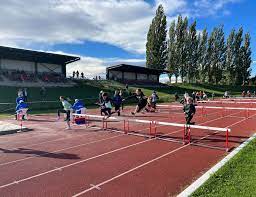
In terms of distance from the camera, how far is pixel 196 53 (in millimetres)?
60812

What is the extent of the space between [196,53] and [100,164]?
55.8 meters

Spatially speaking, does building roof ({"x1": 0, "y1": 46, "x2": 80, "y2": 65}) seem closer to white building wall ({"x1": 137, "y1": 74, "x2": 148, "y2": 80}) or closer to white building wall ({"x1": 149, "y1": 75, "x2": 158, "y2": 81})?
white building wall ({"x1": 137, "y1": 74, "x2": 148, "y2": 80})

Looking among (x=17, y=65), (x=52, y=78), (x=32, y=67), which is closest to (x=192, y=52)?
(x=52, y=78)

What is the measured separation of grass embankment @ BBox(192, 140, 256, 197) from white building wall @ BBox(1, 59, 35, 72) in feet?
115

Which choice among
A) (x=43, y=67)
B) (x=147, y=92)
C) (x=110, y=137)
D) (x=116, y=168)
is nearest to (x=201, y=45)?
(x=147, y=92)

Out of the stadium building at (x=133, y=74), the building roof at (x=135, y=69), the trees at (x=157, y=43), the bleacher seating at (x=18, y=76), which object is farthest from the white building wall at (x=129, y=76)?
the bleacher seating at (x=18, y=76)

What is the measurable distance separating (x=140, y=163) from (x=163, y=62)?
4998cm

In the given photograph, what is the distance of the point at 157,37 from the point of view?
5662 cm

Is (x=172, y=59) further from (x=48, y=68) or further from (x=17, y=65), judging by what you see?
(x=17, y=65)

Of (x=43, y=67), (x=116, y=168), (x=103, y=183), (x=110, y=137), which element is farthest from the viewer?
(x=43, y=67)

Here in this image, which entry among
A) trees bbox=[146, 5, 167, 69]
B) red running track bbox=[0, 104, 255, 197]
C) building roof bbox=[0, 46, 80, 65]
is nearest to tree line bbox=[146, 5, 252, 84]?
trees bbox=[146, 5, 167, 69]

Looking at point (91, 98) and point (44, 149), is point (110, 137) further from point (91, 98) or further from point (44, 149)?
point (91, 98)

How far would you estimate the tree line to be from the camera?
5688cm

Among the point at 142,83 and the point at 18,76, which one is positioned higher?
the point at 18,76
